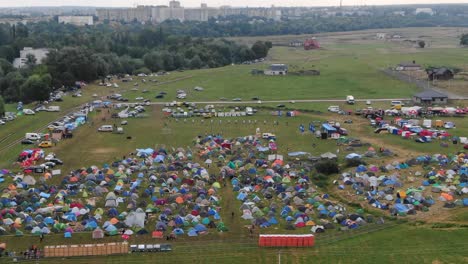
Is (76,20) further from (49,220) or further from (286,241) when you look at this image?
(286,241)

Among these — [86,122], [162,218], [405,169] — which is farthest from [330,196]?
[86,122]

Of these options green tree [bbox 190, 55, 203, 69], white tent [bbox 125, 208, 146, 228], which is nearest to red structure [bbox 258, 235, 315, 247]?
white tent [bbox 125, 208, 146, 228]

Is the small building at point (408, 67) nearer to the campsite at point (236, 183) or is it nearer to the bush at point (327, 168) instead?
the campsite at point (236, 183)

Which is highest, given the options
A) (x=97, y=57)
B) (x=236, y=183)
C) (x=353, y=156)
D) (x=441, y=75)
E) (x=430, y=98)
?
(x=97, y=57)

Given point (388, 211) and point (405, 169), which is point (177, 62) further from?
point (388, 211)

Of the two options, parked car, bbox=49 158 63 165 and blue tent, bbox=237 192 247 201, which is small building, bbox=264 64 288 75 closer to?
parked car, bbox=49 158 63 165

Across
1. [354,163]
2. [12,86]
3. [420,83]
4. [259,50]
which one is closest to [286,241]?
[354,163]
